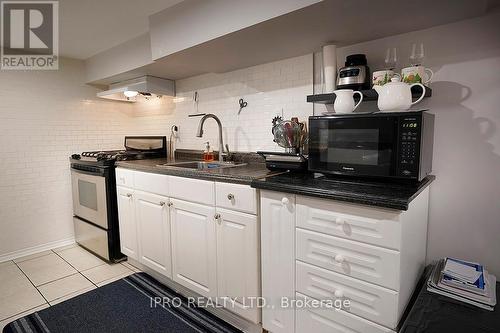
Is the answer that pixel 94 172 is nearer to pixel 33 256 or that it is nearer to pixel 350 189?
pixel 33 256

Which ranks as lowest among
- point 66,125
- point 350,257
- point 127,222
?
point 127,222

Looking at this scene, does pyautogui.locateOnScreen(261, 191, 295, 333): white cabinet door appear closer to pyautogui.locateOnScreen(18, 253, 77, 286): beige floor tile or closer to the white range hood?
the white range hood

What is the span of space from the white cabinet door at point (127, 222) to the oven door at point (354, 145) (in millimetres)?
1610

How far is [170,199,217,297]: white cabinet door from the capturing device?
171cm

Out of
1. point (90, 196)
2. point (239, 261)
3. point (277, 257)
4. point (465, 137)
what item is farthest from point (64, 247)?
Result: point (465, 137)

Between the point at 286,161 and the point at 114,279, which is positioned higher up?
the point at 286,161

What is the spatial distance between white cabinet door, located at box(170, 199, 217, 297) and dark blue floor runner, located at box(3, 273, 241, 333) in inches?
7.0

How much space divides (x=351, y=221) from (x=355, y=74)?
821 mm

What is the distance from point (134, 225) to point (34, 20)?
1.71 meters

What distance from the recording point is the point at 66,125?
3021 mm

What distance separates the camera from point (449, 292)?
1207 millimetres

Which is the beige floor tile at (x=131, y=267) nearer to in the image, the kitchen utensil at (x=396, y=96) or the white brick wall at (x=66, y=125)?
the white brick wall at (x=66, y=125)

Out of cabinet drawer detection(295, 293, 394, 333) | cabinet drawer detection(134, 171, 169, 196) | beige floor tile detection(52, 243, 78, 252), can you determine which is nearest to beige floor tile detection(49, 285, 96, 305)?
cabinet drawer detection(134, 171, 169, 196)

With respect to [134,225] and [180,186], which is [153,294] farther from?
[180,186]
